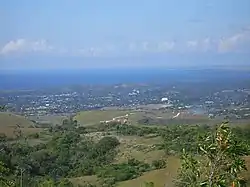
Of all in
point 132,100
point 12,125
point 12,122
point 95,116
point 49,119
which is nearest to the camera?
point 12,125

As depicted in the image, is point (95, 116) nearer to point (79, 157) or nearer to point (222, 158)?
point (79, 157)

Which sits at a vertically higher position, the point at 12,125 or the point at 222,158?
the point at 222,158

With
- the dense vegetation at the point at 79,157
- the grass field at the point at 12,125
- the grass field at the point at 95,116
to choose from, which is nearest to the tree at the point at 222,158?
the dense vegetation at the point at 79,157

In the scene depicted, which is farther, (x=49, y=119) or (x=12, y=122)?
(x=49, y=119)

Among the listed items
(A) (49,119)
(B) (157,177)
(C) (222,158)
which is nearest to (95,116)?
(A) (49,119)

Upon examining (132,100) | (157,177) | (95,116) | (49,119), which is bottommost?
(49,119)

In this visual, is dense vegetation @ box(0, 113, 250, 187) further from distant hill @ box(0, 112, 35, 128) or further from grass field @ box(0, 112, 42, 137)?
distant hill @ box(0, 112, 35, 128)

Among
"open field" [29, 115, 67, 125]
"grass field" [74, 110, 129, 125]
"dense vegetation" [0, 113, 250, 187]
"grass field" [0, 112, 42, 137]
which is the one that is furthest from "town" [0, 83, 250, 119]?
"dense vegetation" [0, 113, 250, 187]

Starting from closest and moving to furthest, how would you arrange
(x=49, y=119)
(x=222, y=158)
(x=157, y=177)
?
(x=222, y=158), (x=157, y=177), (x=49, y=119)

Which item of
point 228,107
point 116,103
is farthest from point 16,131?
point 116,103

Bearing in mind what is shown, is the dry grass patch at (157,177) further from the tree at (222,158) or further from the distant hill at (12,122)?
the distant hill at (12,122)
